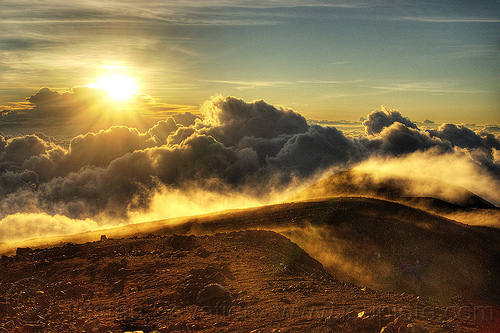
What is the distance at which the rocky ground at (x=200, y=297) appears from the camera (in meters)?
11.1

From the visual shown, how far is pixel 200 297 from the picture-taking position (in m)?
12.5

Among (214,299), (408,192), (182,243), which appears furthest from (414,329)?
(408,192)

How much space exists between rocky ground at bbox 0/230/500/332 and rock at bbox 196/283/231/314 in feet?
0.13

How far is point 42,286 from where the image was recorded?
46.2 feet

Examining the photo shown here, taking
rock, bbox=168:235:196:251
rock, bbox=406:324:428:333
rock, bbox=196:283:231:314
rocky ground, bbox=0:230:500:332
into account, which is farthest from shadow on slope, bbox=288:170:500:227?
rock, bbox=406:324:428:333

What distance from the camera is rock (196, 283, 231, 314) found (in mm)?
12039

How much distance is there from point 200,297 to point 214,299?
0.56 metres

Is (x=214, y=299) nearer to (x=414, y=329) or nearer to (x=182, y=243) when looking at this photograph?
(x=414, y=329)

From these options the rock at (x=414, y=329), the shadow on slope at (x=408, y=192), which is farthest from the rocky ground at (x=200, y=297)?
the shadow on slope at (x=408, y=192)

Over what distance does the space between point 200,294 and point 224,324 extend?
1925 millimetres

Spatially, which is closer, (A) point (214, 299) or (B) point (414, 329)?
(B) point (414, 329)

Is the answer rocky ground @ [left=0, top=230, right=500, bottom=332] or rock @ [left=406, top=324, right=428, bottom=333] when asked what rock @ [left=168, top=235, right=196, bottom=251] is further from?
rock @ [left=406, top=324, right=428, bottom=333]

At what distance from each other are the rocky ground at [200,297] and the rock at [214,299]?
0.13 feet

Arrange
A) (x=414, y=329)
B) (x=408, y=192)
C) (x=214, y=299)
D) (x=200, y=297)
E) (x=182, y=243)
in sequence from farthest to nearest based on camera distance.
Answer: (x=408, y=192), (x=182, y=243), (x=200, y=297), (x=214, y=299), (x=414, y=329)
